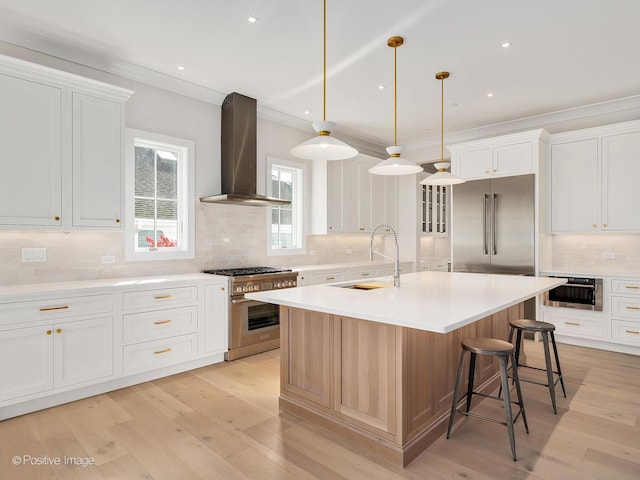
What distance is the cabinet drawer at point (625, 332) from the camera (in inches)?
164

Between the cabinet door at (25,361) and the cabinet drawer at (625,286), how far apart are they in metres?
5.46

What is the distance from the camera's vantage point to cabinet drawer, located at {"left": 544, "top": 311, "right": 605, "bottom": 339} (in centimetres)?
440

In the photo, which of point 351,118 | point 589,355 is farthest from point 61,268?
point 589,355

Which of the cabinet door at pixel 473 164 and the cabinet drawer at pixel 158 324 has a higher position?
the cabinet door at pixel 473 164

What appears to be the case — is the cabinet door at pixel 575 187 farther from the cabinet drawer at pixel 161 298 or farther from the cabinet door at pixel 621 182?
the cabinet drawer at pixel 161 298

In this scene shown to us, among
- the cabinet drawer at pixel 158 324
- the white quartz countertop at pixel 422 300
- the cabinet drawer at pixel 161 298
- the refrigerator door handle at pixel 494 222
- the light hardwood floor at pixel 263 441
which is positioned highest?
the refrigerator door handle at pixel 494 222

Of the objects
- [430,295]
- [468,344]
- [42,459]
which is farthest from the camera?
[430,295]

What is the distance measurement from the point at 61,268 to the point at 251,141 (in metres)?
2.29

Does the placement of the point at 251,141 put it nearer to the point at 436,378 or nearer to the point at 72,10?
the point at 72,10

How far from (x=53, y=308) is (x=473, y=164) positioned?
16.4ft

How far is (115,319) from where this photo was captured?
10.4 feet

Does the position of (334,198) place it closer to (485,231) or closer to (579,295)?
(485,231)

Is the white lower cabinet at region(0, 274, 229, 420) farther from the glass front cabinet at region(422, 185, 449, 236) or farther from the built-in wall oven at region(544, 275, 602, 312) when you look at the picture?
the glass front cabinet at region(422, 185, 449, 236)

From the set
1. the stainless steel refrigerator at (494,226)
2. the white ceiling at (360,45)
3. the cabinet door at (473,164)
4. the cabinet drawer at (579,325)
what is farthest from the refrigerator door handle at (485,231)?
the white ceiling at (360,45)
